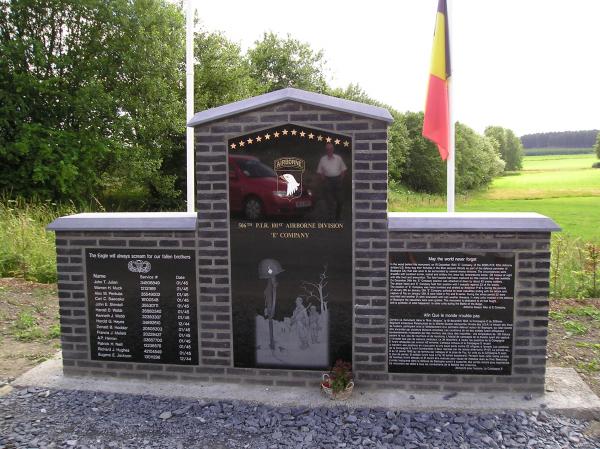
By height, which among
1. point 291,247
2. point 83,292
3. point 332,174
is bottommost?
point 83,292

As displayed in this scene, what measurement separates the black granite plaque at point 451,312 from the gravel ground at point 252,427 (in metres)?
0.50

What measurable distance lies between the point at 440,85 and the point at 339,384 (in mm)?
4488

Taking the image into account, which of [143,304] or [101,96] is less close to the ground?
[101,96]

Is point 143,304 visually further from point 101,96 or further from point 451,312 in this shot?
point 101,96

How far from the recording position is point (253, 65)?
1320 inches

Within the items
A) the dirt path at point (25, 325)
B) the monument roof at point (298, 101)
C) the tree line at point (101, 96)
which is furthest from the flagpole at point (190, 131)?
the tree line at point (101, 96)

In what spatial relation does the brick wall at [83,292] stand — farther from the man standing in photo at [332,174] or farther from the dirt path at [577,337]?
the dirt path at [577,337]

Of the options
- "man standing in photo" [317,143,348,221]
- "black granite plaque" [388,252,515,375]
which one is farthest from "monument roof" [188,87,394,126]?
"black granite plaque" [388,252,515,375]

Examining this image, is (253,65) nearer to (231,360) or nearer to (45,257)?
(45,257)

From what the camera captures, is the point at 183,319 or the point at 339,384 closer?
the point at 339,384

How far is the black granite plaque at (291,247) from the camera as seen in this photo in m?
4.65

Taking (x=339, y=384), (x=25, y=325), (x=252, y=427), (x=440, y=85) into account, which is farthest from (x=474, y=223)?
(x=25, y=325)

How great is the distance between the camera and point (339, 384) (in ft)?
15.2

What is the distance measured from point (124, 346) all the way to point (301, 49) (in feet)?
107
